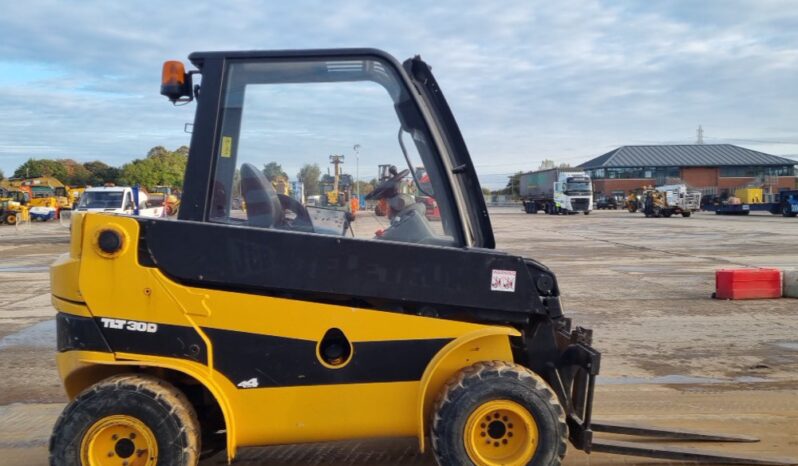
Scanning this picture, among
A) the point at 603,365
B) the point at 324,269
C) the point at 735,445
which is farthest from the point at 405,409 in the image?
the point at 603,365

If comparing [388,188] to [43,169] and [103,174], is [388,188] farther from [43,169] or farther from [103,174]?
[43,169]

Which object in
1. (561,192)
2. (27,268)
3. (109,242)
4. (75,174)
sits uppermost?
(75,174)

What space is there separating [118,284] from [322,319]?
1.06 m

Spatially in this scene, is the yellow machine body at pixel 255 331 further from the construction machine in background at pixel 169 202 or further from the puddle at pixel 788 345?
the puddle at pixel 788 345

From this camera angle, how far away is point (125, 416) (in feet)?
12.0

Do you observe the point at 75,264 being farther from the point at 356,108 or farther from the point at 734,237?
the point at 734,237

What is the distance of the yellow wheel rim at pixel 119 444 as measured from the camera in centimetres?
365

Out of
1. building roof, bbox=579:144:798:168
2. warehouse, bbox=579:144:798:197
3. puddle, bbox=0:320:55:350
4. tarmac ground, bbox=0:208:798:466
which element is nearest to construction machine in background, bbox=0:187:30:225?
tarmac ground, bbox=0:208:798:466

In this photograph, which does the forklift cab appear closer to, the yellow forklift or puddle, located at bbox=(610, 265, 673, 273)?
the yellow forklift

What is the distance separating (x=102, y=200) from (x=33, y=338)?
18.4 m

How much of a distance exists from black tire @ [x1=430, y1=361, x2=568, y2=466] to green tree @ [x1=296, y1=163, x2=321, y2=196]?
1335 mm

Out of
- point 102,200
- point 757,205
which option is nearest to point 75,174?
point 102,200

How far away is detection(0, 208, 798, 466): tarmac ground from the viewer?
500 cm

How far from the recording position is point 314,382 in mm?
3771
